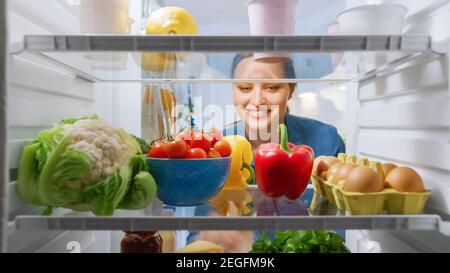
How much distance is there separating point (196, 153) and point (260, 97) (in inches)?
29.6

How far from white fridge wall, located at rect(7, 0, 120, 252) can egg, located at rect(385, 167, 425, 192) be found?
87 cm

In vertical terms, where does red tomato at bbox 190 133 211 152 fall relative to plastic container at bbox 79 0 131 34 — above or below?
below

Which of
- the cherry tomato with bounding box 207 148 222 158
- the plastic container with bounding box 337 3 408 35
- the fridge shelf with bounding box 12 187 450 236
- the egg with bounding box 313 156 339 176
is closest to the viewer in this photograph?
the fridge shelf with bounding box 12 187 450 236

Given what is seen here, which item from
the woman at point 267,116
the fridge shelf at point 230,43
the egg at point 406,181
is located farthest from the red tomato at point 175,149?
the woman at point 267,116

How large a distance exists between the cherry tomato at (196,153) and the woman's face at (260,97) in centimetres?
72

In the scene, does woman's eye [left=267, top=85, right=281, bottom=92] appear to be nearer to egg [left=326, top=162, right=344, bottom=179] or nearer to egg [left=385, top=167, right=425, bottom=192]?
egg [left=326, top=162, right=344, bottom=179]

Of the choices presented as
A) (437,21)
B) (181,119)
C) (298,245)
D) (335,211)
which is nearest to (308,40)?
(437,21)

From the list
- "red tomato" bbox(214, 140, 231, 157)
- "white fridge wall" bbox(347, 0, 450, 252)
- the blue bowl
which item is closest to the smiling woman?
"white fridge wall" bbox(347, 0, 450, 252)

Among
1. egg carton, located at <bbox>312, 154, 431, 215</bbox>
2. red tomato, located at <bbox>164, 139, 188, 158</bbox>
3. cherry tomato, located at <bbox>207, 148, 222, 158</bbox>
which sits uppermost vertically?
red tomato, located at <bbox>164, 139, 188, 158</bbox>

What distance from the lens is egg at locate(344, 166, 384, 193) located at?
36.4 inches

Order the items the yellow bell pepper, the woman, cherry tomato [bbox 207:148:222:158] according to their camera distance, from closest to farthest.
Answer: cherry tomato [bbox 207:148:222:158] < the yellow bell pepper < the woman

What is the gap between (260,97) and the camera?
174 centimetres

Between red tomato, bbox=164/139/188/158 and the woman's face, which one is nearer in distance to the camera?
red tomato, bbox=164/139/188/158

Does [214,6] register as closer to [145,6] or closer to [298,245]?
[145,6]
